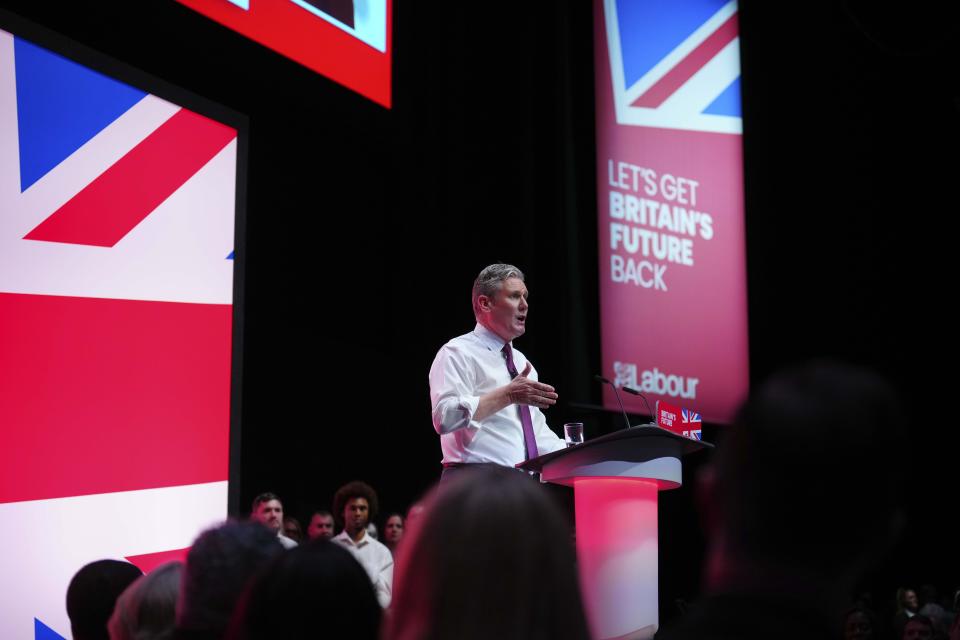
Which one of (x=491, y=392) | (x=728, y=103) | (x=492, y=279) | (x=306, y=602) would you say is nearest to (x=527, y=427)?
(x=491, y=392)

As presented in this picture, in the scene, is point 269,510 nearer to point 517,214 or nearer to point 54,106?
point 54,106

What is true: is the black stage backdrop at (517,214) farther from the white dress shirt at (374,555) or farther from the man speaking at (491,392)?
the man speaking at (491,392)

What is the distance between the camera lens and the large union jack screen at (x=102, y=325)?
3131mm

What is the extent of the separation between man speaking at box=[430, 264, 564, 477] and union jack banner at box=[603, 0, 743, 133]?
3.40 m

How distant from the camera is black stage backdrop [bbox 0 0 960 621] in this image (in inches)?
193

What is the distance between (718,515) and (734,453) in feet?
0.18

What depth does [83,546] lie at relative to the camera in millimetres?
3246

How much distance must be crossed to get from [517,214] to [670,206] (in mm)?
1077

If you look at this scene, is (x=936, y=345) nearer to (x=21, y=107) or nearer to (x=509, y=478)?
(x=21, y=107)

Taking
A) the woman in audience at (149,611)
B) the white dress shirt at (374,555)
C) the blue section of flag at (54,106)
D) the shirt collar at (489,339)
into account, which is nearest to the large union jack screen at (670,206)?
the white dress shirt at (374,555)

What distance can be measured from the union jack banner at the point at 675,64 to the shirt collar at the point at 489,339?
340 cm

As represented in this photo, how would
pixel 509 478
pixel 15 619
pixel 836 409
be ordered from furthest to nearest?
pixel 15 619, pixel 509 478, pixel 836 409

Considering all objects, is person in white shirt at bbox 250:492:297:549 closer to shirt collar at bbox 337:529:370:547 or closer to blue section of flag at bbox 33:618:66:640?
shirt collar at bbox 337:529:370:547

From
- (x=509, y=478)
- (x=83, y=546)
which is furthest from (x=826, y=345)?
(x=509, y=478)
